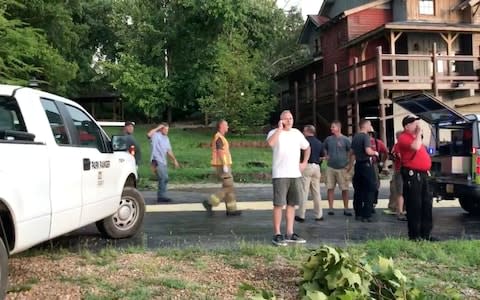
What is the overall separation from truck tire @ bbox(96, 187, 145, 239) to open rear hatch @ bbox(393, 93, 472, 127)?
4981mm

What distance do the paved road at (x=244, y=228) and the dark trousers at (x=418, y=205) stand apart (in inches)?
26.6

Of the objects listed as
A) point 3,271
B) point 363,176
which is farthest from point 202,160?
point 3,271

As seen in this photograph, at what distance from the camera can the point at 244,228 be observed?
9117 millimetres

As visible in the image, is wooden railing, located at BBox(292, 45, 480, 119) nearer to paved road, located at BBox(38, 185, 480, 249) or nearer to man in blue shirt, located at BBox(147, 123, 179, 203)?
paved road, located at BBox(38, 185, 480, 249)

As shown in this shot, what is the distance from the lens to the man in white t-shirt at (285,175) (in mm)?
7465

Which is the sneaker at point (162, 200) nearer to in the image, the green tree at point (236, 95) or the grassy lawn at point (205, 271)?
the grassy lawn at point (205, 271)

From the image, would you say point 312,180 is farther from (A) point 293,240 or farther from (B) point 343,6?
(B) point 343,6

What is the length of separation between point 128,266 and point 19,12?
900 inches

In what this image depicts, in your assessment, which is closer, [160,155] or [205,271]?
[205,271]

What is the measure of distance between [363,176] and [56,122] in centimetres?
561

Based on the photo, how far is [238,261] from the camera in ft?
20.3

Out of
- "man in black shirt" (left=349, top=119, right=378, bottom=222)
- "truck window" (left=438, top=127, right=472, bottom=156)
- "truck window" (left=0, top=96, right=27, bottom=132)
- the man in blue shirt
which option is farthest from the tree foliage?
"truck window" (left=0, top=96, right=27, bottom=132)

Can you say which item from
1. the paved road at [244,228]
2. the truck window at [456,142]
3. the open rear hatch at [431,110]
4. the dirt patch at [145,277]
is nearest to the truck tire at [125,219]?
the paved road at [244,228]

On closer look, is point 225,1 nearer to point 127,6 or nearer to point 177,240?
point 127,6
